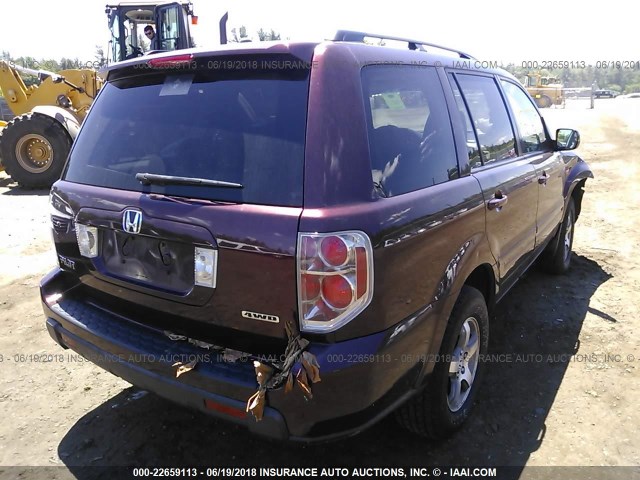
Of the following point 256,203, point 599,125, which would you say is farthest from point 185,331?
point 599,125

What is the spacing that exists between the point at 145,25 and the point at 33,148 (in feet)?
11.2

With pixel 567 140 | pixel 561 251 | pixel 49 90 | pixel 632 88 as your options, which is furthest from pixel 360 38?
pixel 632 88

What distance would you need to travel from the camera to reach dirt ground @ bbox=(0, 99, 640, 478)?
8.70 feet

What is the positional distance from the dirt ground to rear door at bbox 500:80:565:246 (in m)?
0.80

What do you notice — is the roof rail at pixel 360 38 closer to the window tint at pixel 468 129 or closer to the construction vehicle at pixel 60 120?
the window tint at pixel 468 129

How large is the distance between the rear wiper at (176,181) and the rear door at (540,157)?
8.27 ft

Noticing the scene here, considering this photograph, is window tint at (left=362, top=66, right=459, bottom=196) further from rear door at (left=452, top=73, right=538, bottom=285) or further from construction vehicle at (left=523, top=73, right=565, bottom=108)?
construction vehicle at (left=523, top=73, right=565, bottom=108)

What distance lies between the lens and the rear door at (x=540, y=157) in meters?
3.81

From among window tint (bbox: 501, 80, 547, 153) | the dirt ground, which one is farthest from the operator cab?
window tint (bbox: 501, 80, 547, 153)

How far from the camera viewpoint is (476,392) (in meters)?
3.03

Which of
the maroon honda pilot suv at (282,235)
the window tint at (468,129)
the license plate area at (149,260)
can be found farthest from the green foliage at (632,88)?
the license plate area at (149,260)

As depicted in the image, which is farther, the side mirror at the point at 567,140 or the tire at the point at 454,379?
the side mirror at the point at 567,140

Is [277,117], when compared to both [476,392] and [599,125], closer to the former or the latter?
[476,392]

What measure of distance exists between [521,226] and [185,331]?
2.45 metres
